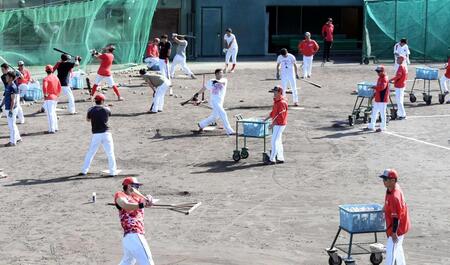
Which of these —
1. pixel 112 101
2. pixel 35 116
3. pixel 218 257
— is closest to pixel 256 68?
pixel 112 101

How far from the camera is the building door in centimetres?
4450

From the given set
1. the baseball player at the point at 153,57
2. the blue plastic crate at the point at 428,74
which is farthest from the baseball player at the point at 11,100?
the blue plastic crate at the point at 428,74

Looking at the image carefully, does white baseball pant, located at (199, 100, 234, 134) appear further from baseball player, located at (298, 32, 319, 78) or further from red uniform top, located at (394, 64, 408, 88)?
baseball player, located at (298, 32, 319, 78)

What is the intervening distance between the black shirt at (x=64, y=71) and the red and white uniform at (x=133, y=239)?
14218mm

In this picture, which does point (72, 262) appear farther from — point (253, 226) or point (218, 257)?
point (253, 226)

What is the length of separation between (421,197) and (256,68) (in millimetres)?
22919

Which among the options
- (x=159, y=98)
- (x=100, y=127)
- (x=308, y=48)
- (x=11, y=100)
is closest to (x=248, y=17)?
(x=308, y=48)

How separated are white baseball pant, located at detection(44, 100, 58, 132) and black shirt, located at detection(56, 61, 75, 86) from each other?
2300 millimetres

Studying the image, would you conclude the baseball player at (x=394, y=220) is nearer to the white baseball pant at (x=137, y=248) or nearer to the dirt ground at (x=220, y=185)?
the dirt ground at (x=220, y=185)

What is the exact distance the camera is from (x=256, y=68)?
39438mm

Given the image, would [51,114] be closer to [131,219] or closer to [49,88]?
[49,88]

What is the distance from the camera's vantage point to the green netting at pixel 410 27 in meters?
41.2

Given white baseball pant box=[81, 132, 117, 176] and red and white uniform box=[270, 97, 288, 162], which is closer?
white baseball pant box=[81, 132, 117, 176]

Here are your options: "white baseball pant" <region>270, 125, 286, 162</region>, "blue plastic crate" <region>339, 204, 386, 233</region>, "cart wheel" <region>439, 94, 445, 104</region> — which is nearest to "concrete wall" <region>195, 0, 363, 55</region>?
"cart wheel" <region>439, 94, 445, 104</region>
